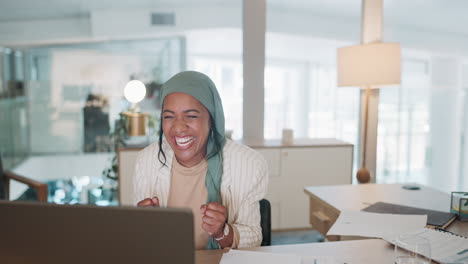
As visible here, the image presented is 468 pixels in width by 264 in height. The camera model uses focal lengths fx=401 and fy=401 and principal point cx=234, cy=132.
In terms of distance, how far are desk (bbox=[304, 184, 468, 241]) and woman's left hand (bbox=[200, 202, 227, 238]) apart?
2.34 ft

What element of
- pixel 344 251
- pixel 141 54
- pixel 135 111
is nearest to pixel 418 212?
pixel 344 251

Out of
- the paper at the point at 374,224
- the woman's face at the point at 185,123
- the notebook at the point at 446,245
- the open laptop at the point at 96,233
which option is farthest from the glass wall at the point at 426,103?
the open laptop at the point at 96,233

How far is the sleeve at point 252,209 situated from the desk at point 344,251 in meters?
0.12

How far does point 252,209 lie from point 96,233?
861 millimetres

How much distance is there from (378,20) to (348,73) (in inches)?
33.2

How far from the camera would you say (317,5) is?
4.01 m

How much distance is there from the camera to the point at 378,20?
329 cm

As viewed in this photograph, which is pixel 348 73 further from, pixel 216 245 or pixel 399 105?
pixel 399 105

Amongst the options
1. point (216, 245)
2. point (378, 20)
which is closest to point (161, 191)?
point (216, 245)

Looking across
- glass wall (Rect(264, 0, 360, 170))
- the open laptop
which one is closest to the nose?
the open laptop

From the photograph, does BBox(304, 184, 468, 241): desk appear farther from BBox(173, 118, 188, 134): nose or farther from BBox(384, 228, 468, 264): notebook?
BBox(173, 118, 188, 134): nose

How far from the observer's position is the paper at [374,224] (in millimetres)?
1387

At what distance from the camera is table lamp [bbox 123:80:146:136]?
3.29 metres

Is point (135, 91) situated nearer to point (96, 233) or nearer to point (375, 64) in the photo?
point (375, 64)
